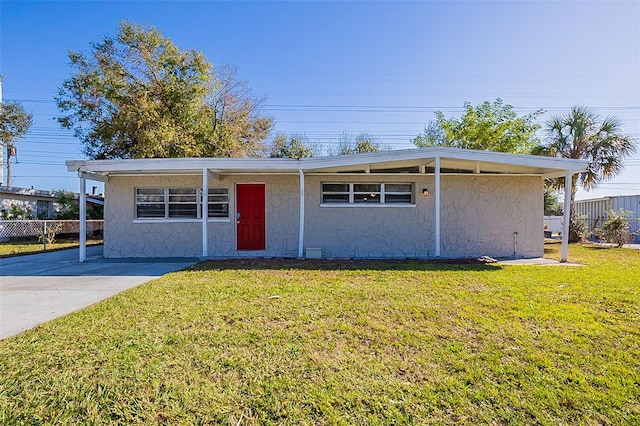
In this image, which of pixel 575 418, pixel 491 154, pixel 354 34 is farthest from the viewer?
pixel 354 34

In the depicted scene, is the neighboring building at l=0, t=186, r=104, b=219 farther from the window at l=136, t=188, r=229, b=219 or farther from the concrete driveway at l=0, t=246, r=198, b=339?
the window at l=136, t=188, r=229, b=219

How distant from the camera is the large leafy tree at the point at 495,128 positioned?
17672 millimetres

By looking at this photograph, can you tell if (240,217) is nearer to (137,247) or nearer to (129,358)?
(137,247)

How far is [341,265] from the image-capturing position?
7805 mm

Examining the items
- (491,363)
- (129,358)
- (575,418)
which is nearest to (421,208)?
(491,363)

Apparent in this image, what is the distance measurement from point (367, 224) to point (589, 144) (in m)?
11.7

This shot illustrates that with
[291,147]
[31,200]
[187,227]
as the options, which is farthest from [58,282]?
[291,147]

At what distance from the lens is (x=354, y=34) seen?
13562 mm

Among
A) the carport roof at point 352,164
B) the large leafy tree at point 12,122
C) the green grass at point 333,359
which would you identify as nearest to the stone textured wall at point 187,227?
the carport roof at point 352,164

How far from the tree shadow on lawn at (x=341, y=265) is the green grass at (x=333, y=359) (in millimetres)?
2102

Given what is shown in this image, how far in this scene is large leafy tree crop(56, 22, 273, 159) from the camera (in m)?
14.8

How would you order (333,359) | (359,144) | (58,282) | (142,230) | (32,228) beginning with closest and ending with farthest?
(333,359) < (58,282) < (142,230) < (32,228) < (359,144)

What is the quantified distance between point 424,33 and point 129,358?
538 inches

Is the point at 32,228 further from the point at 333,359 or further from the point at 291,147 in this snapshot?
the point at 333,359
